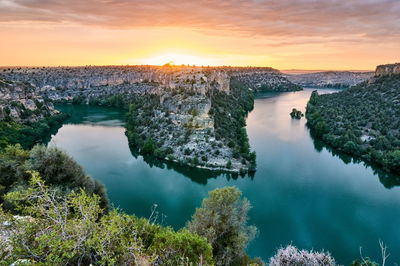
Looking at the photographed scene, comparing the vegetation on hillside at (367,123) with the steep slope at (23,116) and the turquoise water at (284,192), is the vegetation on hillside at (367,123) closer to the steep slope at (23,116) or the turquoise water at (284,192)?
the turquoise water at (284,192)

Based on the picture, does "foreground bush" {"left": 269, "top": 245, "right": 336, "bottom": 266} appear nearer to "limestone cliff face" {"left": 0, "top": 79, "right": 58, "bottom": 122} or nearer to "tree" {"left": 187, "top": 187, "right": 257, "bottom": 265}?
"tree" {"left": 187, "top": 187, "right": 257, "bottom": 265}

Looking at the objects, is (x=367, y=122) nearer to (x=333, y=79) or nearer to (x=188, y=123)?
(x=188, y=123)

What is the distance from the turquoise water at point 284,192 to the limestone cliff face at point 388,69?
37.8 m

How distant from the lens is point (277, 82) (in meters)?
115

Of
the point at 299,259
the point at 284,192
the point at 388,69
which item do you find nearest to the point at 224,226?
the point at 299,259

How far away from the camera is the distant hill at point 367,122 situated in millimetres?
29484

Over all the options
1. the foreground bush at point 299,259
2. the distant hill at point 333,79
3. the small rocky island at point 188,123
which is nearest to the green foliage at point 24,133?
the small rocky island at point 188,123

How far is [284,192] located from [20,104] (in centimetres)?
3752

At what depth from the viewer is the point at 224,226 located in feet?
35.5

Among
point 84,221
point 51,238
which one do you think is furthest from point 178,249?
point 51,238

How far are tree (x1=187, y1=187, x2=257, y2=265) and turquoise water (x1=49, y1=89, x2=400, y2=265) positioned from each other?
5266 mm

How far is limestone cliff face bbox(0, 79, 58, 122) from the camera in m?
35.3

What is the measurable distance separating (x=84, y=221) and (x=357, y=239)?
17263 mm

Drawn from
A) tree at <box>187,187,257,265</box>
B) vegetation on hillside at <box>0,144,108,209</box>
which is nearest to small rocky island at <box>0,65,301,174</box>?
vegetation on hillside at <box>0,144,108,209</box>
